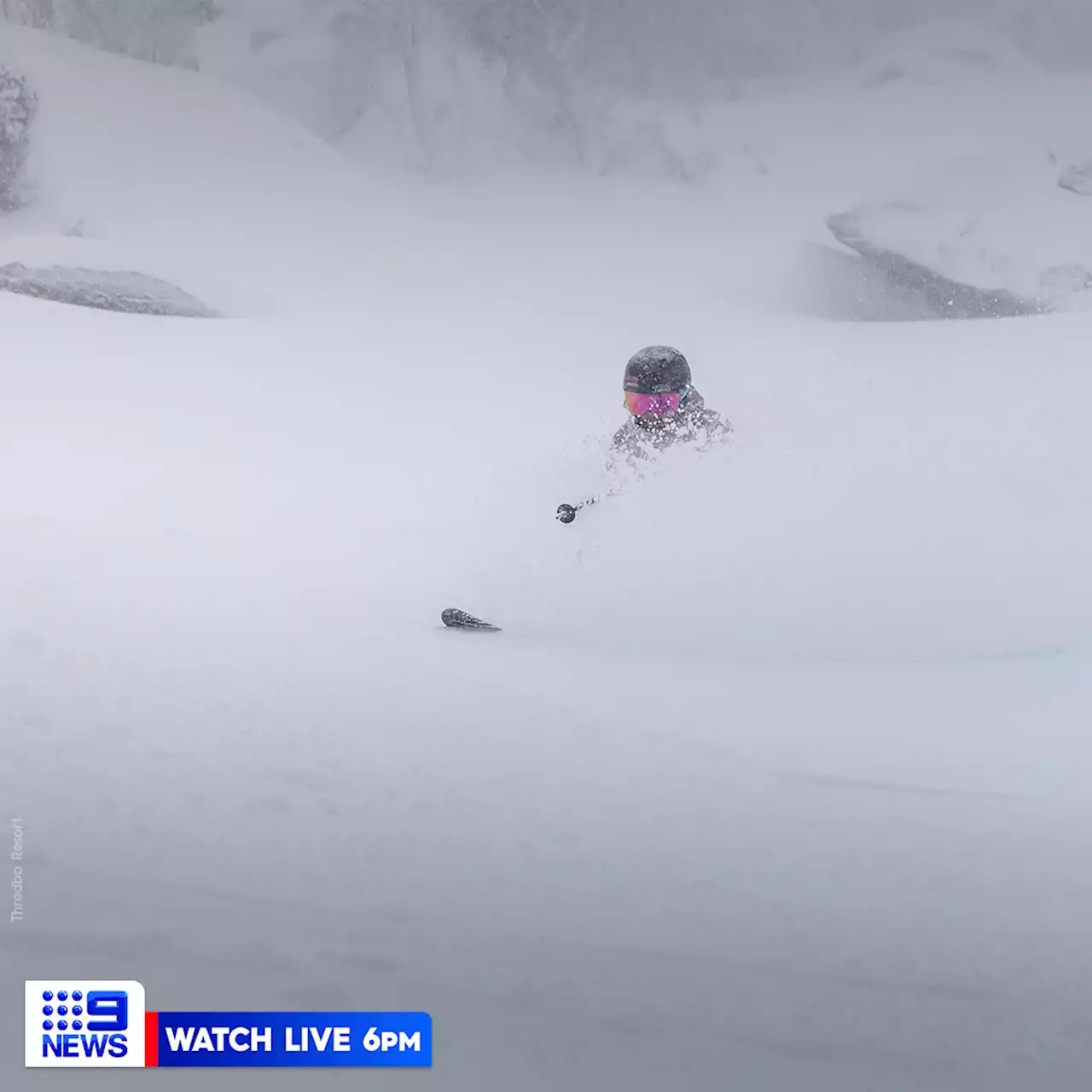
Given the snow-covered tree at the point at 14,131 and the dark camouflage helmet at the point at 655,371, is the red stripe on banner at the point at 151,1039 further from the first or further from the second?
the snow-covered tree at the point at 14,131

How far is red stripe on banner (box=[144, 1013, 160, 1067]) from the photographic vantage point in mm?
1497

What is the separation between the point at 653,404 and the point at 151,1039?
1.98 metres

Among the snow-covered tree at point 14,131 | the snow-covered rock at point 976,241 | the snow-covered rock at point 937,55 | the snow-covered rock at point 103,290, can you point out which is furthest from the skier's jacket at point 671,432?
the snow-covered tree at point 14,131

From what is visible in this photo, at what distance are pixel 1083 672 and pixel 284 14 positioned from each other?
5.66 meters

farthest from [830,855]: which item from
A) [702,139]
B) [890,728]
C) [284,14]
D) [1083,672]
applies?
[284,14]

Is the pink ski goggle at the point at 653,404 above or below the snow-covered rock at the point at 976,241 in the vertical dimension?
below

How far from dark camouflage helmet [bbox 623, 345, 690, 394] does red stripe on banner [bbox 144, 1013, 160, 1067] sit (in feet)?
6.41

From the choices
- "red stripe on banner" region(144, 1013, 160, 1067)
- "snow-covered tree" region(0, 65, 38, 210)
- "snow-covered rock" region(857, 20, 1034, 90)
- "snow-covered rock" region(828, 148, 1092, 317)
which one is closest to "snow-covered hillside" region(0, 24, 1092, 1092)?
"red stripe on banner" region(144, 1013, 160, 1067)

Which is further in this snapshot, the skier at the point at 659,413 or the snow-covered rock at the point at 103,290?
the snow-covered rock at the point at 103,290

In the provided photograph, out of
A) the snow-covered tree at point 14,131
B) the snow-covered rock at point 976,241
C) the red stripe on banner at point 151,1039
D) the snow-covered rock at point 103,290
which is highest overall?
the snow-covered tree at point 14,131

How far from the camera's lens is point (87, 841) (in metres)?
1.74

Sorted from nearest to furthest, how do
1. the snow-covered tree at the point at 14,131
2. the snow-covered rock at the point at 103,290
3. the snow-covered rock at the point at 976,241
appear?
the snow-covered rock at the point at 103,290 < the snow-covered tree at the point at 14,131 < the snow-covered rock at the point at 976,241

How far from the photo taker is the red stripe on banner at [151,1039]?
1.50 metres

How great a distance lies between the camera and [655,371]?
2.95 metres
